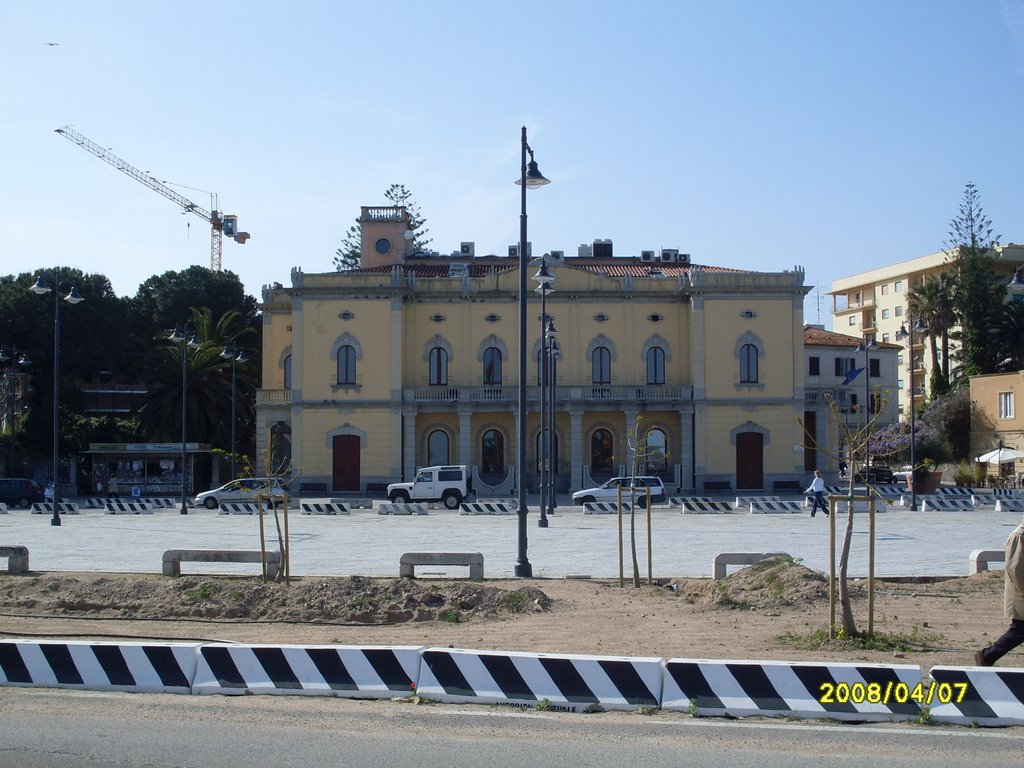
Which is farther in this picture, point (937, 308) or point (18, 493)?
point (937, 308)

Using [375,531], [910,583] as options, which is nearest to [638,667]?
[910,583]

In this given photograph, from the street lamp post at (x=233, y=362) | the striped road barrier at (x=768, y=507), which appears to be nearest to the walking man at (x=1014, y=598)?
the striped road barrier at (x=768, y=507)

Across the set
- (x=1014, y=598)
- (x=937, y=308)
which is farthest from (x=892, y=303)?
(x=1014, y=598)

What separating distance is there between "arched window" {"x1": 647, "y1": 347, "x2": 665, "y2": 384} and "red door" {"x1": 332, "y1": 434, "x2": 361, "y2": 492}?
15174 mm

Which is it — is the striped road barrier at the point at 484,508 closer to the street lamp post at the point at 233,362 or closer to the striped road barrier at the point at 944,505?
the striped road barrier at the point at 944,505

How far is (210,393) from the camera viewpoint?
2346 inches

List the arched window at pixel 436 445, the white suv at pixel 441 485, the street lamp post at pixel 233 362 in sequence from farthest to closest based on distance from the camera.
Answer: the street lamp post at pixel 233 362 < the arched window at pixel 436 445 < the white suv at pixel 441 485

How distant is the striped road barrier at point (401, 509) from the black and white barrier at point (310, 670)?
28.9m

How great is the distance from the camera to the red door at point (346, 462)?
2041 inches

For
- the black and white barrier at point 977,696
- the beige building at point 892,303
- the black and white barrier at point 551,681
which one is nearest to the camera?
the black and white barrier at point 977,696

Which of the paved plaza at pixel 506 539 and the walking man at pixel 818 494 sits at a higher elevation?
the walking man at pixel 818 494

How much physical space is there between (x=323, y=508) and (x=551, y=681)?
31223 millimetres

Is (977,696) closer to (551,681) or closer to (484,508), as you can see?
(551,681)

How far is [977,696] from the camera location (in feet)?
27.3
